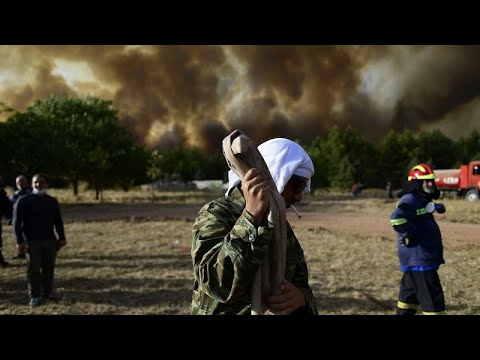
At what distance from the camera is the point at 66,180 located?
29.1m

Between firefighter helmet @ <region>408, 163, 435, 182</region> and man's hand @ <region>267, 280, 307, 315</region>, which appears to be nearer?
man's hand @ <region>267, 280, 307, 315</region>

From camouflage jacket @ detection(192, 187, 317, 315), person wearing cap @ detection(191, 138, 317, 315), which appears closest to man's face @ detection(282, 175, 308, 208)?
person wearing cap @ detection(191, 138, 317, 315)

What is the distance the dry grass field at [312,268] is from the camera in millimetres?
4230

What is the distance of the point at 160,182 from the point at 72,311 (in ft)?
111

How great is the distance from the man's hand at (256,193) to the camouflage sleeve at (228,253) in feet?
0.08

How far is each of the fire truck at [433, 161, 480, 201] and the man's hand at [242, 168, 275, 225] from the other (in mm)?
3448

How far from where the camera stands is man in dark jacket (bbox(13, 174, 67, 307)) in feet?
19.9

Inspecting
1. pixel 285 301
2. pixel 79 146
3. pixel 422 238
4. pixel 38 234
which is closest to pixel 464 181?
pixel 422 238

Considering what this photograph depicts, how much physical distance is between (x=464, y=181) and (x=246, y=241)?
12.8ft

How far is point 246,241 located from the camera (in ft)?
4.38

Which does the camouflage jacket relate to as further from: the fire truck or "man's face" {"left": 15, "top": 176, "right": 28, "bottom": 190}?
"man's face" {"left": 15, "top": 176, "right": 28, "bottom": 190}

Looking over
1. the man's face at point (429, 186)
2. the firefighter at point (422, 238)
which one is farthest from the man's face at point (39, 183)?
the man's face at point (429, 186)

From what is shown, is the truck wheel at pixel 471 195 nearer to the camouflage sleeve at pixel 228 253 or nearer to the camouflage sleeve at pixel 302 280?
the camouflage sleeve at pixel 302 280
